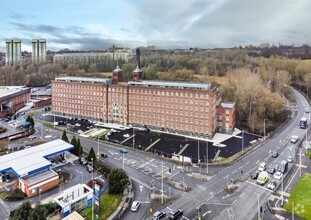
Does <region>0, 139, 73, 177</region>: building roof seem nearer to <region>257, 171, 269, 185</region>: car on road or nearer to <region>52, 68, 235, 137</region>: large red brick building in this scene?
<region>52, 68, 235, 137</region>: large red brick building

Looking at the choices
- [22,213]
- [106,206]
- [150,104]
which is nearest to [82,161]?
[106,206]

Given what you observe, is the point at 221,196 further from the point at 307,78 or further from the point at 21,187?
the point at 307,78

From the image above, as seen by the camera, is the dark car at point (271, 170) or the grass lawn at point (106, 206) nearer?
the grass lawn at point (106, 206)

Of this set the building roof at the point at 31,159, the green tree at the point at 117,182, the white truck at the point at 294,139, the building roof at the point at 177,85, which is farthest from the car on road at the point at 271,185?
the building roof at the point at 31,159

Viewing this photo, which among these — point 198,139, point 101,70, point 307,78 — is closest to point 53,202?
point 198,139

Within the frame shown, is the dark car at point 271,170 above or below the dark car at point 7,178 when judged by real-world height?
above

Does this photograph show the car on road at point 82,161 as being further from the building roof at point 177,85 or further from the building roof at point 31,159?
the building roof at point 177,85

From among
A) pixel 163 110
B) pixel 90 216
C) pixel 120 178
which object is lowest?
pixel 90 216
